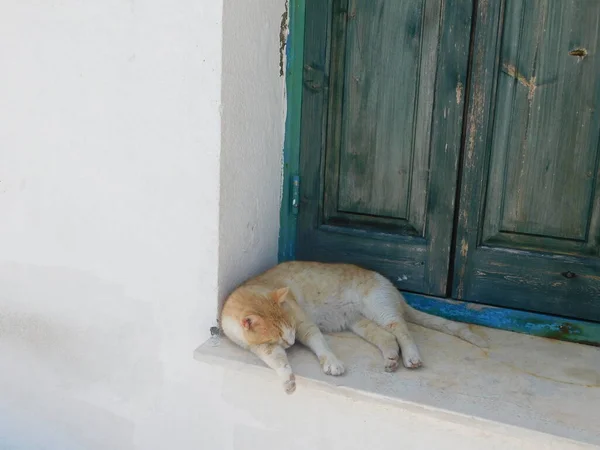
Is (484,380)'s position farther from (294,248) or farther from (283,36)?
(283,36)

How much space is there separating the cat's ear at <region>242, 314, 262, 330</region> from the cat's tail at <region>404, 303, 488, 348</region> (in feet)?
2.13

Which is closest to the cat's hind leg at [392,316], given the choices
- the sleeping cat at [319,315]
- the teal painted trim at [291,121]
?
the sleeping cat at [319,315]

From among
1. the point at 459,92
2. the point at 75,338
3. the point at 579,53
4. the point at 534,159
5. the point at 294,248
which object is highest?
the point at 579,53

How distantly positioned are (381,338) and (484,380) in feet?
1.23

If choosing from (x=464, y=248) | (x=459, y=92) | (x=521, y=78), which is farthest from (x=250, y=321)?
(x=521, y=78)

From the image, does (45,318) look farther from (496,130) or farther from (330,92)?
(496,130)

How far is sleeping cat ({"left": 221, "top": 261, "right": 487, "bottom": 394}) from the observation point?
192cm

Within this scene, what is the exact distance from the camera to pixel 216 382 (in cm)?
214

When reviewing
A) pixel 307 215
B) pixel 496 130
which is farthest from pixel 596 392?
pixel 307 215

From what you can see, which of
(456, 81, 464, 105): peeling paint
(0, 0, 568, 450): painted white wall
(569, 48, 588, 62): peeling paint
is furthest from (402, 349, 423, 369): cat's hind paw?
(569, 48, 588, 62): peeling paint

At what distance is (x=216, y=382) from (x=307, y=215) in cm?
75

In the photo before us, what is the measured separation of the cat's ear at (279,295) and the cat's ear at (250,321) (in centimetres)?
15

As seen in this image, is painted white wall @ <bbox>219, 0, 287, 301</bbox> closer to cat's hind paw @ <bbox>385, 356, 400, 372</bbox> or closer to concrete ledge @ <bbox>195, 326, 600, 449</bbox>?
concrete ledge @ <bbox>195, 326, 600, 449</bbox>

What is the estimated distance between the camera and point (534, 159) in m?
2.07
